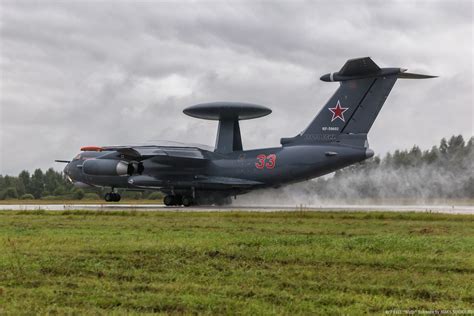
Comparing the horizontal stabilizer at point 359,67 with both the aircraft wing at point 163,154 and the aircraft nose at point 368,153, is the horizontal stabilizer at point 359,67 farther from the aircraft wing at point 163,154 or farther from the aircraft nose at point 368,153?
the aircraft wing at point 163,154

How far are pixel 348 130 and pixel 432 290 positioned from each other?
21.4 metres

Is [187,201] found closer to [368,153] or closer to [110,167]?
[110,167]

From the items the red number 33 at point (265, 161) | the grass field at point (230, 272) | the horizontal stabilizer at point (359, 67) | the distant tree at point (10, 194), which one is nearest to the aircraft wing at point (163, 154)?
the red number 33 at point (265, 161)

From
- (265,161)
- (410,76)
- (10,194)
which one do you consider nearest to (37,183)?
(10,194)

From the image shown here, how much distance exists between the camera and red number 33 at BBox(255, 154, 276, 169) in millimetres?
30281

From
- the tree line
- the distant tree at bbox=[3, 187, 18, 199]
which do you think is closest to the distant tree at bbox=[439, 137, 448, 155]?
the tree line

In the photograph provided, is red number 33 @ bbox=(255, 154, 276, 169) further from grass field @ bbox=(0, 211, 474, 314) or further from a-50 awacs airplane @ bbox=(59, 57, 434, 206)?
grass field @ bbox=(0, 211, 474, 314)

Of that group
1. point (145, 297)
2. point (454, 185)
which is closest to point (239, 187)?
point (454, 185)

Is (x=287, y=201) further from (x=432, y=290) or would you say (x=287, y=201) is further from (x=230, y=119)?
(x=432, y=290)

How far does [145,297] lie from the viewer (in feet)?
24.0

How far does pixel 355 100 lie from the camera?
2848cm

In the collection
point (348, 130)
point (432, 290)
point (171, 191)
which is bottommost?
point (432, 290)

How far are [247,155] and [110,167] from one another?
7.62 meters

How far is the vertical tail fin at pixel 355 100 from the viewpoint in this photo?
27875 millimetres
